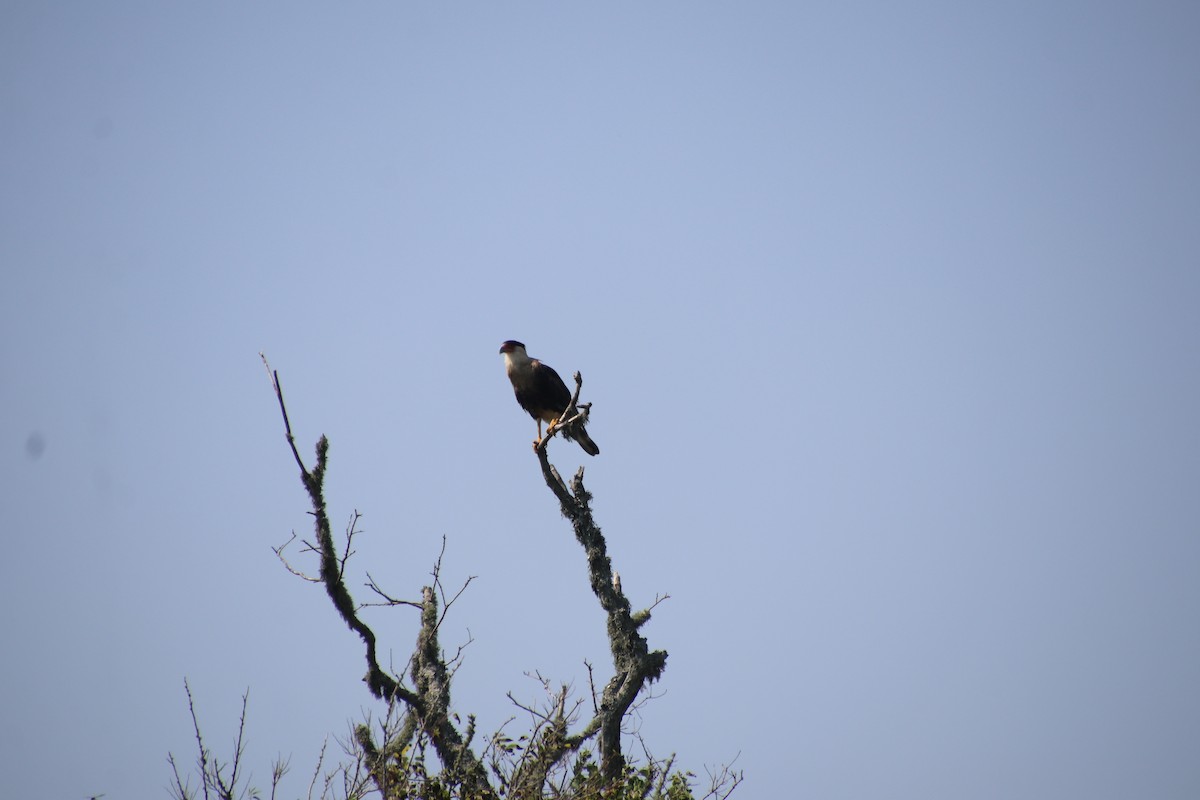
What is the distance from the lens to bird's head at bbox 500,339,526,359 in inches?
405

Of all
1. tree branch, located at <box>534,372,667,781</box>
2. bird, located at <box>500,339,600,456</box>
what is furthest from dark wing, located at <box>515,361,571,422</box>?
tree branch, located at <box>534,372,667,781</box>

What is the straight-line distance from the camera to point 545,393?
9789 mm

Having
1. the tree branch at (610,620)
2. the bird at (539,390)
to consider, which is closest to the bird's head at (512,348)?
the bird at (539,390)

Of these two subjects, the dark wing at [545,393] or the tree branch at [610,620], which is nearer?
the tree branch at [610,620]

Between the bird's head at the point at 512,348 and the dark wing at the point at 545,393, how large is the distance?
1.37 ft

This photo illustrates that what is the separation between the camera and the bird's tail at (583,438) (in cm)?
919

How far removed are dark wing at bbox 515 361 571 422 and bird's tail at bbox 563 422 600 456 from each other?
0.48 m

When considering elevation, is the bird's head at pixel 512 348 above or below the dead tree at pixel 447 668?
above

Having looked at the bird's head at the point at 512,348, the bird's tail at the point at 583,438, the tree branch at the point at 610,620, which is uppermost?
the bird's head at the point at 512,348

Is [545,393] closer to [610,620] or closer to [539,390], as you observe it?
[539,390]

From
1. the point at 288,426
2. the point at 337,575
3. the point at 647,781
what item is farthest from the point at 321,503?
the point at 647,781

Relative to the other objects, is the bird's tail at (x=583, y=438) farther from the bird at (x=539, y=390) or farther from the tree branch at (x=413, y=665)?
the tree branch at (x=413, y=665)

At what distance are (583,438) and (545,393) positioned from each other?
0.70 m

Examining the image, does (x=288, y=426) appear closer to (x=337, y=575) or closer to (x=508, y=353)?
(x=337, y=575)
